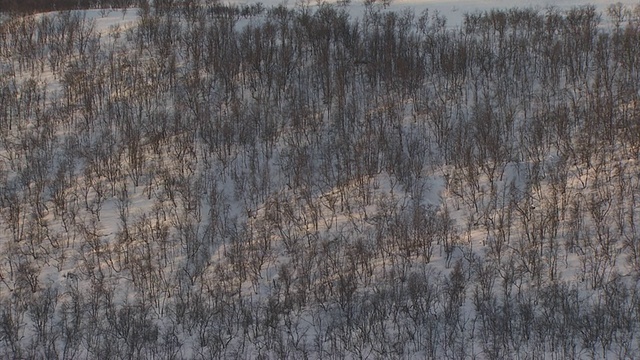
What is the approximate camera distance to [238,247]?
33.5 feet

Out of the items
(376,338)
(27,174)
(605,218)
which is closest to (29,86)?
(27,174)

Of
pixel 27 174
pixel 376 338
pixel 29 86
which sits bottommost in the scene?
pixel 376 338

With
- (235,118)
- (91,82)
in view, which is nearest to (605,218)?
(235,118)

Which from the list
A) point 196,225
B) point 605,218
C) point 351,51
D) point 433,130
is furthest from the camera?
point 351,51

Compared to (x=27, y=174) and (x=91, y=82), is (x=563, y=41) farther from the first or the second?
(x=27, y=174)

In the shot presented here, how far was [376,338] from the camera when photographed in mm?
7938

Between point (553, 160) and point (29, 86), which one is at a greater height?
point (29, 86)

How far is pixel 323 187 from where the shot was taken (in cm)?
1180

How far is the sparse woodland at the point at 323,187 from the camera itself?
27.4 feet

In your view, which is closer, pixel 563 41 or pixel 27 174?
pixel 27 174

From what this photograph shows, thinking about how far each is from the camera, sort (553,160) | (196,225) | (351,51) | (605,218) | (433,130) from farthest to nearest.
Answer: (351,51) < (433,130) < (553,160) < (196,225) < (605,218)

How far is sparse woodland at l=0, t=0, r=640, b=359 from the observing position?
835cm

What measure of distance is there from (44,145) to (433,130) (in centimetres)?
837

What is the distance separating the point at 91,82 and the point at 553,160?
1092cm
